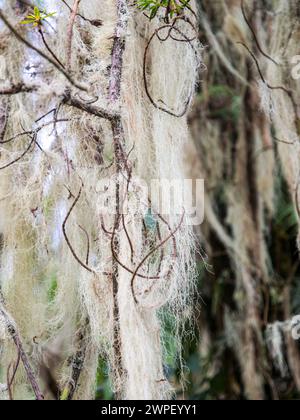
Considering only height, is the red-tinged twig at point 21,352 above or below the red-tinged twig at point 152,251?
below

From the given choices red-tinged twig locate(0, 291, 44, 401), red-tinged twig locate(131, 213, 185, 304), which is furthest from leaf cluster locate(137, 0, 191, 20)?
red-tinged twig locate(0, 291, 44, 401)

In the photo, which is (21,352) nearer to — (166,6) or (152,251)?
(152,251)

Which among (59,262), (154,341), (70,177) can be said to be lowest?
(154,341)

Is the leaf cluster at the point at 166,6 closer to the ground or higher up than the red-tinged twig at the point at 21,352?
higher up

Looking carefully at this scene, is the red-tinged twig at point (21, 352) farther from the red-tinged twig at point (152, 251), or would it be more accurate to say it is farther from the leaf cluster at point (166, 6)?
the leaf cluster at point (166, 6)

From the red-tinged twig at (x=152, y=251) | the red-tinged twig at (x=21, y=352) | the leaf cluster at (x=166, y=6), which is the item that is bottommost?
the red-tinged twig at (x=21, y=352)

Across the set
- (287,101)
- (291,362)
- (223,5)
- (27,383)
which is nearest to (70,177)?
(27,383)

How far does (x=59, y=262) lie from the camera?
1352 millimetres

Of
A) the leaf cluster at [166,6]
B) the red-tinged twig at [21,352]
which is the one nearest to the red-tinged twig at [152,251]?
the red-tinged twig at [21,352]

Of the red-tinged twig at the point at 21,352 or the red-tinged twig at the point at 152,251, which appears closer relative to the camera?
the red-tinged twig at the point at 152,251

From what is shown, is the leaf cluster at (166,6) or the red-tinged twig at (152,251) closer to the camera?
the red-tinged twig at (152,251)

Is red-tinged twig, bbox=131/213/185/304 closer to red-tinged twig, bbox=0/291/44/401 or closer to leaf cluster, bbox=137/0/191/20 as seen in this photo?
red-tinged twig, bbox=0/291/44/401
